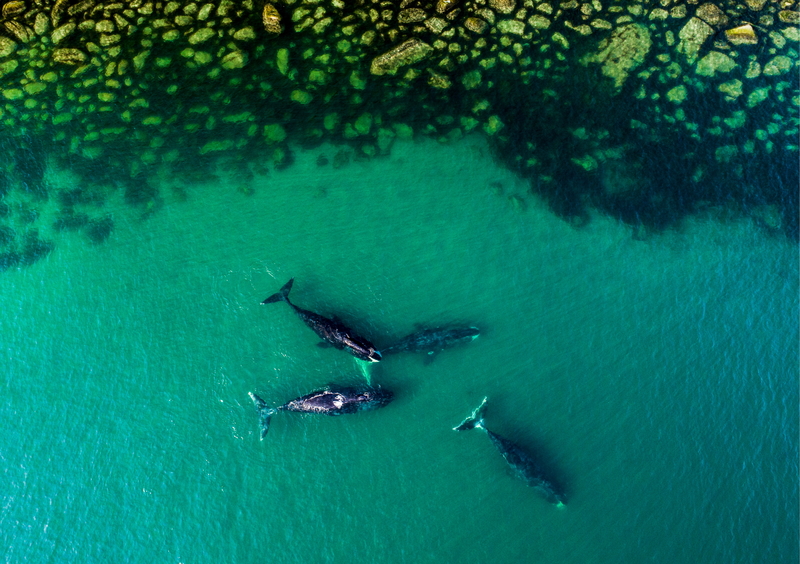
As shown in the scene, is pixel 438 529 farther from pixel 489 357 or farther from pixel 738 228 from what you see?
pixel 738 228

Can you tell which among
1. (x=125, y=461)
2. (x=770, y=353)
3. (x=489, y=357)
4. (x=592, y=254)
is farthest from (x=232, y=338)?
(x=770, y=353)

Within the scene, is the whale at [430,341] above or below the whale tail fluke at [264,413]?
above

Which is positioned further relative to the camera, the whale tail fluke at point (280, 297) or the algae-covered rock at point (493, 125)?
the algae-covered rock at point (493, 125)

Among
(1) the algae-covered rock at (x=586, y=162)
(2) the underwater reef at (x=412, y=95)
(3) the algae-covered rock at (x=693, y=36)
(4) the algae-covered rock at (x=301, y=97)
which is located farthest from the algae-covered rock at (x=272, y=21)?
(3) the algae-covered rock at (x=693, y=36)

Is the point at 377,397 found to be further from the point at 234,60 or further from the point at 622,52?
the point at 622,52

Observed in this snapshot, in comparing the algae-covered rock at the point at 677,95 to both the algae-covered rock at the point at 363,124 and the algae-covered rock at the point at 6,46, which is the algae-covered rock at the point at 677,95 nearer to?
the algae-covered rock at the point at 363,124

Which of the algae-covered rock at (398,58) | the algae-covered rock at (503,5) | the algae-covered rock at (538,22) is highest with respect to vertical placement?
the algae-covered rock at (503,5)
